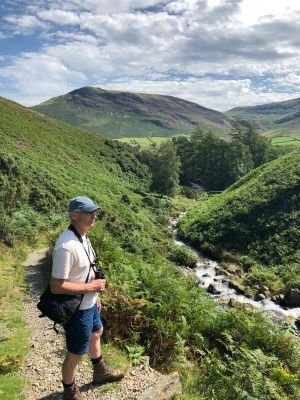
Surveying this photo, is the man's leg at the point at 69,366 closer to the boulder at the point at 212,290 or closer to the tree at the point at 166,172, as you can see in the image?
the boulder at the point at 212,290

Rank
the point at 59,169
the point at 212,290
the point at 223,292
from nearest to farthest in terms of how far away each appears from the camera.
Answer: the point at 212,290, the point at 223,292, the point at 59,169

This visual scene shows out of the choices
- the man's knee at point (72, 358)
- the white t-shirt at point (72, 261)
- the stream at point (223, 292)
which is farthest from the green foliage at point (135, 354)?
the stream at point (223, 292)

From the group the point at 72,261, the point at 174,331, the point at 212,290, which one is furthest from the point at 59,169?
the point at 72,261

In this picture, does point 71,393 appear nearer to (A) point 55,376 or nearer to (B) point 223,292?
(A) point 55,376

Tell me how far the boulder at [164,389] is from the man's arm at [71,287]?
2.90m

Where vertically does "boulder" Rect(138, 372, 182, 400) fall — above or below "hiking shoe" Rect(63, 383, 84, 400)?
below

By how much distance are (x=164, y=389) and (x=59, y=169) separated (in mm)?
55361

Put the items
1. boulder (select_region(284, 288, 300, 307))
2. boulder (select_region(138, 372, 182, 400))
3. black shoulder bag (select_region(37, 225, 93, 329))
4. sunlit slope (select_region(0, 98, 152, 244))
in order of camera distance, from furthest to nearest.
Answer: sunlit slope (select_region(0, 98, 152, 244)), boulder (select_region(284, 288, 300, 307)), boulder (select_region(138, 372, 182, 400)), black shoulder bag (select_region(37, 225, 93, 329))

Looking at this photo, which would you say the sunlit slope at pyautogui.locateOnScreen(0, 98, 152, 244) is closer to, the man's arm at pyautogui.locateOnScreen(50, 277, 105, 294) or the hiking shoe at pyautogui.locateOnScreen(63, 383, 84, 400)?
the hiking shoe at pyautogui.locateOnScreen(63, 383, 84, 400)

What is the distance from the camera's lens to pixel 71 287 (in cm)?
687

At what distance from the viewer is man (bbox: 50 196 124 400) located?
6789mm

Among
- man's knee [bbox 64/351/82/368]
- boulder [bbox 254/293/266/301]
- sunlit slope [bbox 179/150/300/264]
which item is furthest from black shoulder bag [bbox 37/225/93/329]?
sunlit slope [bbox 179/150/300/264]

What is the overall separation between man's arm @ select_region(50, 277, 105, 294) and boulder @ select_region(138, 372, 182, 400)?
114 inches

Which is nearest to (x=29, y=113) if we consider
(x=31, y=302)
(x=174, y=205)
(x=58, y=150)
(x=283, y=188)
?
(x=58, y=150)
